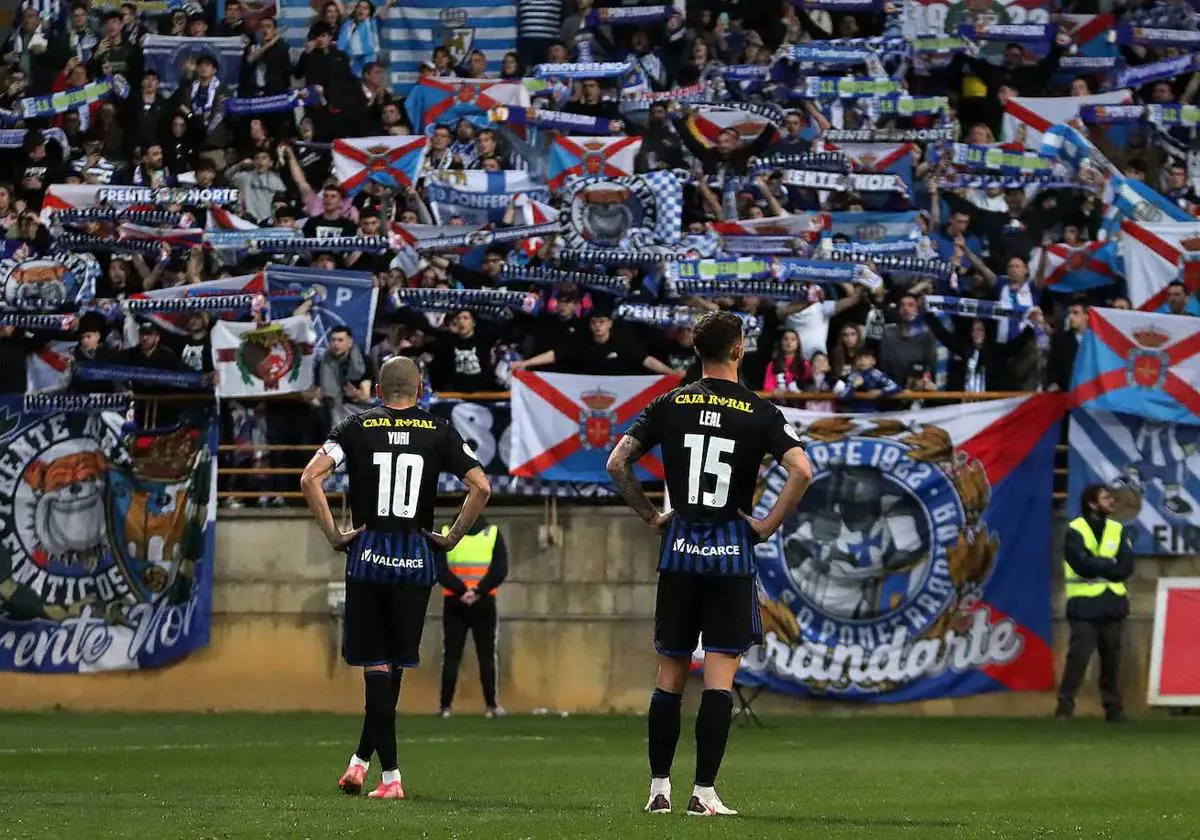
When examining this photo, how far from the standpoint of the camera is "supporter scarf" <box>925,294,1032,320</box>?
21.6 metres

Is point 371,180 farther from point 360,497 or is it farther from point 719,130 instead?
point 360,497

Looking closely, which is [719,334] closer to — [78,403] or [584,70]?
[78,403]

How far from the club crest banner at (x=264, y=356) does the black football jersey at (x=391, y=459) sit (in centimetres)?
1133

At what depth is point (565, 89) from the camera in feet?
86.7

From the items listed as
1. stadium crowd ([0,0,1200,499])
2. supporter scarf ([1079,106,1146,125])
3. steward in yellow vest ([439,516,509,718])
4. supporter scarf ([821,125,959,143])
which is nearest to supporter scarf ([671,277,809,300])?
stadium crowd ([0,0,1200,499])

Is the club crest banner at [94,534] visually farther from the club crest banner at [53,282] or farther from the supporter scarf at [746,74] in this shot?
the supporter scarf at [746,74]

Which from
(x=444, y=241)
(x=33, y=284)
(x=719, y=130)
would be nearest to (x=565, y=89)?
(x=719, y=130)

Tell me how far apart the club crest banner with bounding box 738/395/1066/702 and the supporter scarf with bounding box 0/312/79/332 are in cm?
708

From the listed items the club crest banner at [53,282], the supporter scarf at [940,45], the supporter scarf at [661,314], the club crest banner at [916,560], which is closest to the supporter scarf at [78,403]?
the club crest banner at [53,282]

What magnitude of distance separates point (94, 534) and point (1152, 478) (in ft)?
34.1

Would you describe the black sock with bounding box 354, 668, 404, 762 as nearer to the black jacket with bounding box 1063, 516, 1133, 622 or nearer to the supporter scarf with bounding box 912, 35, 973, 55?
the black jacket with bounding box 1063, 516, 1133, 622

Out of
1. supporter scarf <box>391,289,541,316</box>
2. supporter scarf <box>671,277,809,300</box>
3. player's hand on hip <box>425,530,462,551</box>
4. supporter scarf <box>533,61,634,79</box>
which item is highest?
supporter scarf <box>533,61,634,79</box>

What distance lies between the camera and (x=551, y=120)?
25359mm

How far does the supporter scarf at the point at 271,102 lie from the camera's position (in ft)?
85.6
